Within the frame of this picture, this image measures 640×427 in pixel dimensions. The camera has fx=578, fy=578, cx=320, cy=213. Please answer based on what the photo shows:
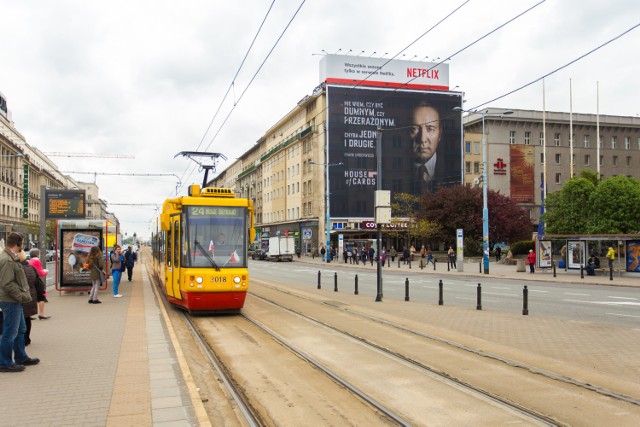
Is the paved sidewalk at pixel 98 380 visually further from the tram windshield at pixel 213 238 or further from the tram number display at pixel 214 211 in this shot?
the tram number display at pixel 214 211

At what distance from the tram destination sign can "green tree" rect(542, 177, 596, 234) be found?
125 feet

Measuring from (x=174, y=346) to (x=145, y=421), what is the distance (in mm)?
4199

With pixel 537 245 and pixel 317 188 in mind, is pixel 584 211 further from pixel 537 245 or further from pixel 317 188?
pixel 317 188

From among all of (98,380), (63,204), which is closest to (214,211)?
(98,380)

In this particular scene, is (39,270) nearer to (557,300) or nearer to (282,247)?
(557,300)

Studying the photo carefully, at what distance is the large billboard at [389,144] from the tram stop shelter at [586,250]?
3816 cm

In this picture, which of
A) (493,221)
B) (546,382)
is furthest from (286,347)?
(493,221)

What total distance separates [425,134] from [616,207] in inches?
1296

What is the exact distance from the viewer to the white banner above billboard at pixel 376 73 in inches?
2908

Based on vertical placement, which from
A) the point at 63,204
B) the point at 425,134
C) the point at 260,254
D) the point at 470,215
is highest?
the point at 425,134

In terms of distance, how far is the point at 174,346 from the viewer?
384 inches

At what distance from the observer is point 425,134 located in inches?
3036

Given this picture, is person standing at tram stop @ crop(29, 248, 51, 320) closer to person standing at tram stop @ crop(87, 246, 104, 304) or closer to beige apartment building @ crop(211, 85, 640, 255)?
person standing at tram stop @ crop(87, 246, 104, 304)

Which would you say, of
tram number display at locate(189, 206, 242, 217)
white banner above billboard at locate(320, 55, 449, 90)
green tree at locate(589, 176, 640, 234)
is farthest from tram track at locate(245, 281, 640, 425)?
white banner above billboard at locate(320, 55, 449, 90)
